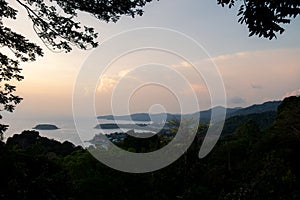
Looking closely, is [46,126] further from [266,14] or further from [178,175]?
[266,14]

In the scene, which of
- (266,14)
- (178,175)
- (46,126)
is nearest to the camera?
(266,14)

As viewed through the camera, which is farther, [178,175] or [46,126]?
[46,126]

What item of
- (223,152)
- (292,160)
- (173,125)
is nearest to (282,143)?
(292,160)

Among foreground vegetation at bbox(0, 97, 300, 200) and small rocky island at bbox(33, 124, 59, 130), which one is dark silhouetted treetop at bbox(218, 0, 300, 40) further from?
small rocky island at bbox(33, 124, 59, 130)

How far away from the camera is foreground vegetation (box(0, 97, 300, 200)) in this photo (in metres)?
8.45

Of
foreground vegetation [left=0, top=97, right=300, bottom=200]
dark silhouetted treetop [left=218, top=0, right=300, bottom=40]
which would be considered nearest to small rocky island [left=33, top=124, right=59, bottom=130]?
foreground vegetation [left=0, top=97, right=300, bottom=200]

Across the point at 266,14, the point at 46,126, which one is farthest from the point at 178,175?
the point at 46,126

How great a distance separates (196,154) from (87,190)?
8.49m

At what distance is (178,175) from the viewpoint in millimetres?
20547

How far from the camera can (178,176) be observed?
67.3 feet

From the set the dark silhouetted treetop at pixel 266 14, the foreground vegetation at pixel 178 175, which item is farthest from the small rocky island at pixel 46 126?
the dark silhouetted treetop at pixel 266 14

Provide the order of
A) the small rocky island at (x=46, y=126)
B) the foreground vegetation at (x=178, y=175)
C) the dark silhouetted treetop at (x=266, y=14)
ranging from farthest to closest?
the small rocky island at (x=46, y=126)
the foreground vegetation at (x=178, y=175)
the dark silhouetted treetop at (x=266, y=14)

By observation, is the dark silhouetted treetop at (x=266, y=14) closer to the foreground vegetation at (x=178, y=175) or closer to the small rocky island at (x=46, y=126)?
the foreground vegetation at (x=178, y=175)

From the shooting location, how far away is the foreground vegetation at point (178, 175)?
845cm
